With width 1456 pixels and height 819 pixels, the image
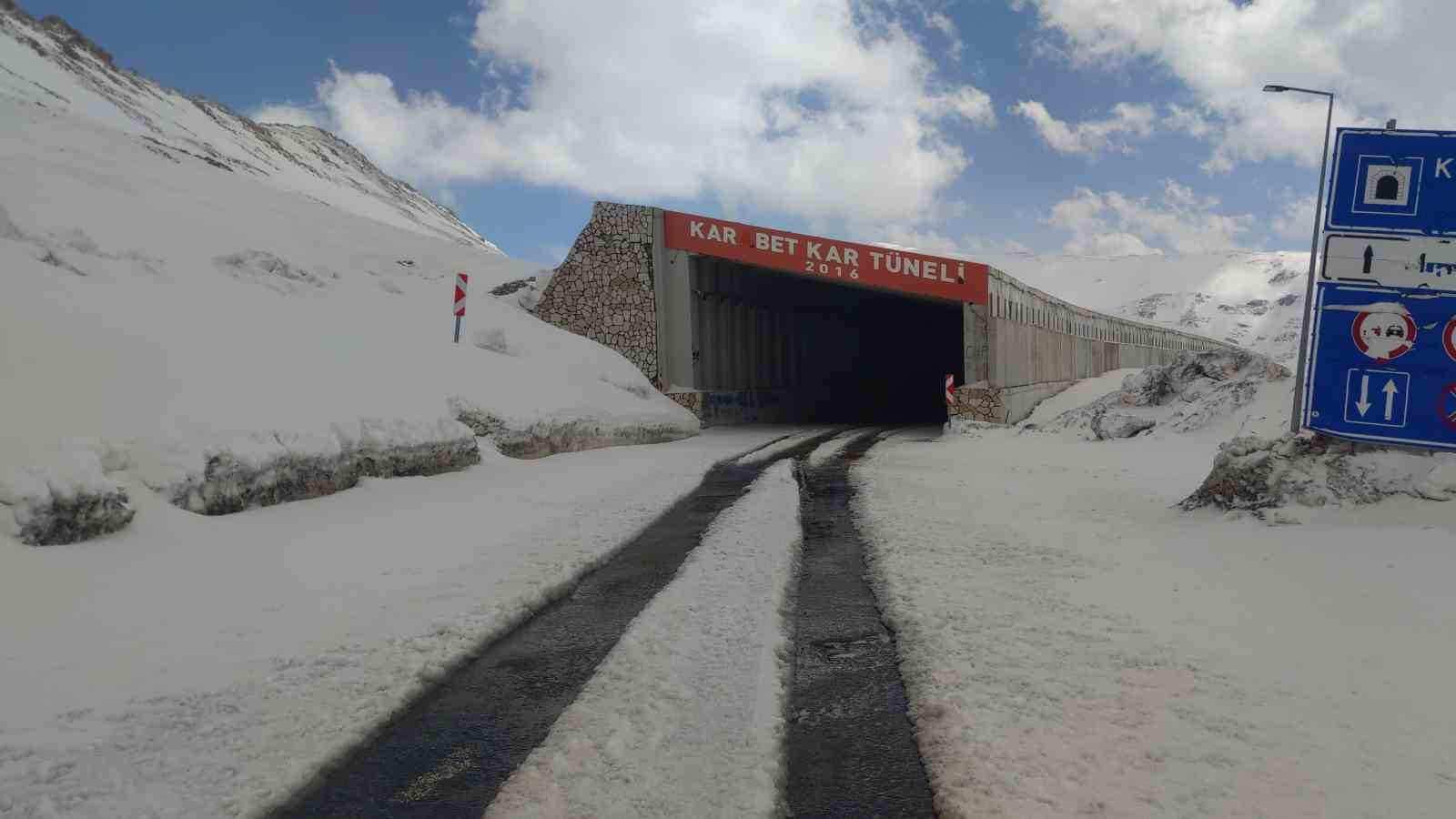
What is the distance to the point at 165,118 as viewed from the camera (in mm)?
40312

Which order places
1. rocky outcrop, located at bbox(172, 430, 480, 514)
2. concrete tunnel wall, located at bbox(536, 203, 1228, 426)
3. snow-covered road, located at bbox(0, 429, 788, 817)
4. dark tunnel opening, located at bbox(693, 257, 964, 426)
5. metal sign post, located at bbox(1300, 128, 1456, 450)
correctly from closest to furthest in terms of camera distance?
snow-covered road, located at bbox(0, 429, 788, 817) < rocky outcrop, located at bbox(172, 430, 480, 514) < metal sign post, located at bbox(1300, 128, 1456, 450) < concrete tunnel wall, located at bbox(536, 203, 1228, 426) < dark tunnel opening, located at bbox(693, 257, 964, 426)

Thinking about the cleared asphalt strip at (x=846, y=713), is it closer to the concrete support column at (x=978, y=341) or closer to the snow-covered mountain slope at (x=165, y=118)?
the concrete support column at (x=978, y=341)

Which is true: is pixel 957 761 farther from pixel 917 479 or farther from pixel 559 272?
pixel 559 272

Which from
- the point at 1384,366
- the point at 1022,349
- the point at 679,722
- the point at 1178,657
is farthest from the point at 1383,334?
the point at 1022,349

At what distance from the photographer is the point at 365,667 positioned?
12.0ft

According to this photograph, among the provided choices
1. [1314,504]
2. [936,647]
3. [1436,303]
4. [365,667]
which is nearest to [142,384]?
[365,667]

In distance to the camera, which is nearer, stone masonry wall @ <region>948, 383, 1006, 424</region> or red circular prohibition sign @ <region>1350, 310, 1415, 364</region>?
red circular prohibition sign @ <region>1350, 310, 1415, 364</region>

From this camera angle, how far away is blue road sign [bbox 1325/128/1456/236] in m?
6.16

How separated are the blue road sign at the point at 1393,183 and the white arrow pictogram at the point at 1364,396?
1.22 metres

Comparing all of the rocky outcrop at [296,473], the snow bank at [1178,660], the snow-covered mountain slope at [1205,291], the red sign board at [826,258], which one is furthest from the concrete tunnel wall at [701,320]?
the snow-covered mountain slope at [1205,291]

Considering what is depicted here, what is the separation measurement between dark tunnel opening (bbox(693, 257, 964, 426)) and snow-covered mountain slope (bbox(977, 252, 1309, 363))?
185ft

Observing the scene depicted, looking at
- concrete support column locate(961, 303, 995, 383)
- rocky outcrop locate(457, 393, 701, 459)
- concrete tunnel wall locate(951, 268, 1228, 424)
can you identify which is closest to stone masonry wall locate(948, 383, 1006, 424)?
concrete tunnel wall locate(951, 268, 1228, 424)

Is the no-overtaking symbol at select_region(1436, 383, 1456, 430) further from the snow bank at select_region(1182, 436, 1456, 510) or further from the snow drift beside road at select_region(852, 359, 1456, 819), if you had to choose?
the snow drift beside road at select_region(852, 359, 1456, 819)

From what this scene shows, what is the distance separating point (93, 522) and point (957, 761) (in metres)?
5.33
